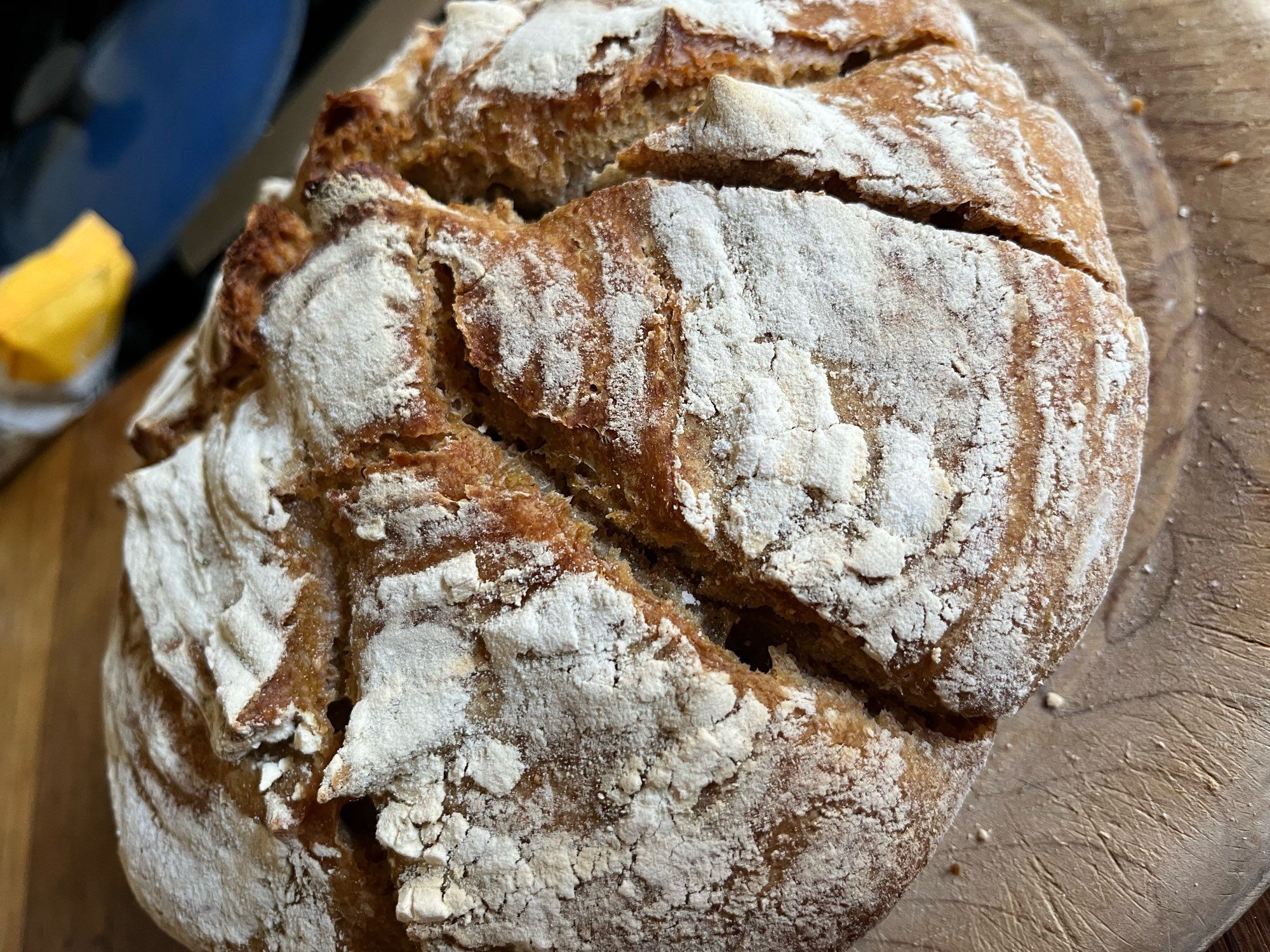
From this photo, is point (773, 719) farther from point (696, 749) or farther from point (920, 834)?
point (920, 834)

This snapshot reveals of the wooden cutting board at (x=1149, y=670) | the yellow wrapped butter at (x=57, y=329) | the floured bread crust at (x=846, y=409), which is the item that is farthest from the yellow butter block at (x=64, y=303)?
the floured bread crust at (x=846, y=409)

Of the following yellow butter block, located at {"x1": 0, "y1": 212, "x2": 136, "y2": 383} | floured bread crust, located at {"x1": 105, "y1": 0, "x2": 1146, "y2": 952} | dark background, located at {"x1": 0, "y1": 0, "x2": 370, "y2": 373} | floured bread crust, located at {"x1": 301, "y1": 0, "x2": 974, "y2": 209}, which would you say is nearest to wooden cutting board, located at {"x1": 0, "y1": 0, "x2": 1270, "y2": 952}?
floured bread crust, located at {"x1": 105, "y1": 0, "x2": 1146, "y2": 952}

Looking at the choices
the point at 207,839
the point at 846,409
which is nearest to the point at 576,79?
the point at 846,409

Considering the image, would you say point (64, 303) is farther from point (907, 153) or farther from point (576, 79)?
point (907, 153)

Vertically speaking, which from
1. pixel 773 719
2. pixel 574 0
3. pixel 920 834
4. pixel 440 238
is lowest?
pixel 920 834

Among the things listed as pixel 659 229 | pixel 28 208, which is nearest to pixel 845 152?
pixel 659 229
